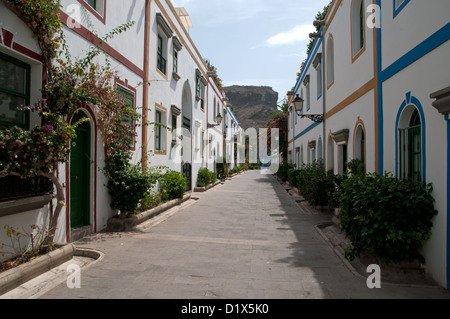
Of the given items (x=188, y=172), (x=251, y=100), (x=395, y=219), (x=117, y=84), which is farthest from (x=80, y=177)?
(x=251, y=100)

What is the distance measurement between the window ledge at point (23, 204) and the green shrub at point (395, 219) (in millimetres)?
4713

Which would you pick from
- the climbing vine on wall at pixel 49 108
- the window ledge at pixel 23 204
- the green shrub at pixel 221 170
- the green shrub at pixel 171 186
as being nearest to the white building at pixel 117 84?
the window ledge at pixel 23 204

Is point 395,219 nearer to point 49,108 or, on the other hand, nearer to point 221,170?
point 49,108

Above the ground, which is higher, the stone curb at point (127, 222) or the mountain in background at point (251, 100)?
the mountain in background at point (251, 100)

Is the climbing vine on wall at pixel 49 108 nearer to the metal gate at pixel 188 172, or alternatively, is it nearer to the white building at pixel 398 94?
the white building at pixel 398 94

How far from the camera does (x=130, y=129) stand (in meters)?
7.30

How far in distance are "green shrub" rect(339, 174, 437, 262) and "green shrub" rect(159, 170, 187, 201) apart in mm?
6673

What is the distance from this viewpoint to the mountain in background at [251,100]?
3595 inches

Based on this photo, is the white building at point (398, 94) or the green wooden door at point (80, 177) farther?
the green wooden door at point (80, 177)

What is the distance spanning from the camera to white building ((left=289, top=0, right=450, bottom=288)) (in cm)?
382

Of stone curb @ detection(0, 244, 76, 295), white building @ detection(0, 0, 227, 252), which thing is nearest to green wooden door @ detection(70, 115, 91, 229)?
white building @ detection(0, 0, 227, 252)

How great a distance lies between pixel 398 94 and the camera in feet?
16.9

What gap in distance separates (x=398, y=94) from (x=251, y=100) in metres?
95.3

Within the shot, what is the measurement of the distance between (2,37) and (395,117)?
6.23m
